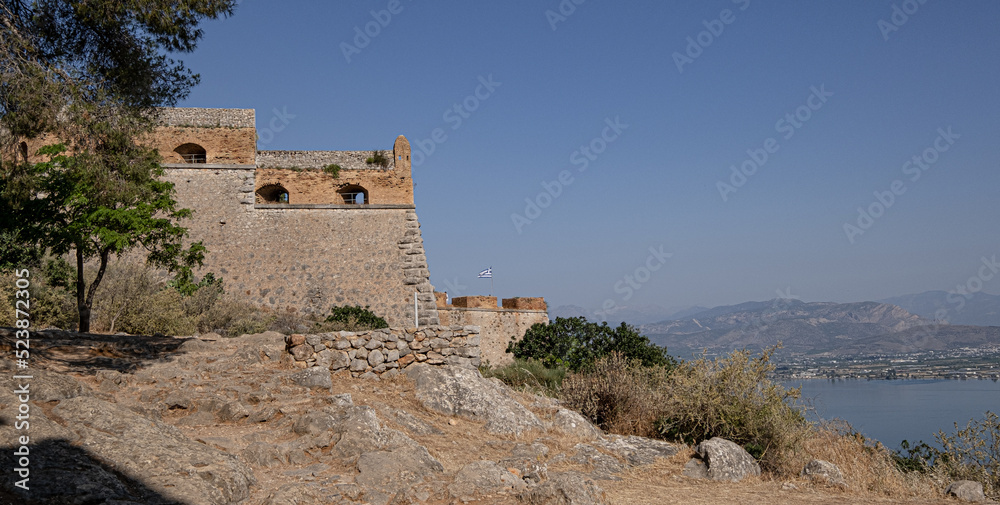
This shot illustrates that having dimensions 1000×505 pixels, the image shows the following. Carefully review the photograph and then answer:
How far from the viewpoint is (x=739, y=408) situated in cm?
938

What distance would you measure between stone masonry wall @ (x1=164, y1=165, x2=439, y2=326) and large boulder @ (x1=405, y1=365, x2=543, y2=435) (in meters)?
10.2

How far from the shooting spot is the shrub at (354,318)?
57.8 feet

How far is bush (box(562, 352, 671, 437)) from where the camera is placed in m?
10.2

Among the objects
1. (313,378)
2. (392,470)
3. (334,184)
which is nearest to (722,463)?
(392,470)

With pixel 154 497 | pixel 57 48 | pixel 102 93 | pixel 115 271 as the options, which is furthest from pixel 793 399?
pixel 115 271

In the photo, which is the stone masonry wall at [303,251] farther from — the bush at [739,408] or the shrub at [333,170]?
the bush at [739,408]

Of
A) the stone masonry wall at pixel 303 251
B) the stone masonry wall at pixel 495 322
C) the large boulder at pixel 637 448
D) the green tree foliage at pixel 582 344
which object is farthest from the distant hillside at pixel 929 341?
the large boulder at pixel 637 448

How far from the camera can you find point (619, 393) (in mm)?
10500

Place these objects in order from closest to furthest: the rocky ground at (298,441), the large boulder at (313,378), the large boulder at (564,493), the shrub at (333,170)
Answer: the rocky ground at (298,441) → the large boulder at (564,493) → the large boulder at (313,378) → the shrub at (333,170)

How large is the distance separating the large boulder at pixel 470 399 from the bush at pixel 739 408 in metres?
2.36

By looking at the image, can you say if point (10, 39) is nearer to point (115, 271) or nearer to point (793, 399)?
point (115, 271)

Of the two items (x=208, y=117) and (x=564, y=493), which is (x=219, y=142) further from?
(x=564, y=493)

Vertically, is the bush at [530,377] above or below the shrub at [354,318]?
below

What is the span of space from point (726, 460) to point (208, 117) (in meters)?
18.4
